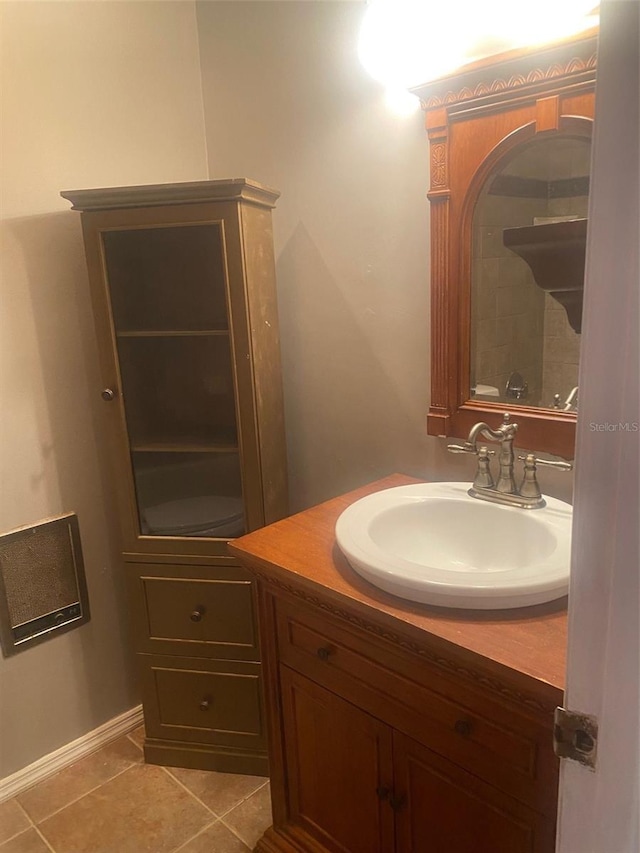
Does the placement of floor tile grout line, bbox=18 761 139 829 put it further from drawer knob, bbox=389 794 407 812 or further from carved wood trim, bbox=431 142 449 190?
carved wood trim, bbox=431 142 449 190

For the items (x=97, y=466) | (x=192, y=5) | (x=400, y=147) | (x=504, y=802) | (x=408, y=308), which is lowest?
(x=504, y=802)

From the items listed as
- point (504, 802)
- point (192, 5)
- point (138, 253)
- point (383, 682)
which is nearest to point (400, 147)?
point (138, 253)

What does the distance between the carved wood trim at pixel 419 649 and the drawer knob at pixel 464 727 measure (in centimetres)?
8

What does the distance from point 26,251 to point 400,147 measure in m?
0.98

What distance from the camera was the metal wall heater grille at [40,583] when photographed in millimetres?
1679

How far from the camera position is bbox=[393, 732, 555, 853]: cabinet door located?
3.09ft

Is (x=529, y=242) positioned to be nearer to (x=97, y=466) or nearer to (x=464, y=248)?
(x=464, y=248)

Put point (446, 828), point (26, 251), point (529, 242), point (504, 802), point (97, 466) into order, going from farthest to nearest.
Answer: point (97, 466)
point (26, 251)
point (529, 242)
point (446, 828)
point (504, 802)

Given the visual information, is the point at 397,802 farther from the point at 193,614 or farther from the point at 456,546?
the point at 193,614

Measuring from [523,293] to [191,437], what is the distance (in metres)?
0.96

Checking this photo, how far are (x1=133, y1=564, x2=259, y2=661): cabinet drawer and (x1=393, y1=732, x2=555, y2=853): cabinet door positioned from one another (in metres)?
0.68

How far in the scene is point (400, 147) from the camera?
146 centimetres

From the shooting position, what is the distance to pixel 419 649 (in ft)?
3.30

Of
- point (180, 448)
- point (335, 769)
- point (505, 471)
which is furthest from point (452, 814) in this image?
point (180, 448)
